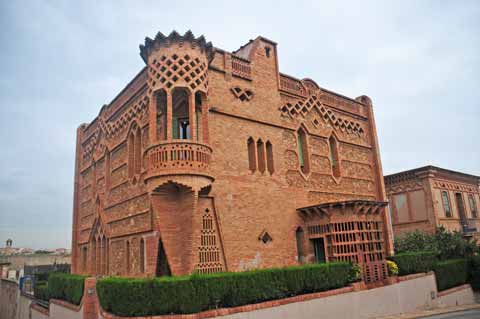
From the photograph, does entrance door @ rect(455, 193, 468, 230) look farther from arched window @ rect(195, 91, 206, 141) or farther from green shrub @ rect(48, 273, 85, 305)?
green shrub @ rect(48, 273, 85, 305)

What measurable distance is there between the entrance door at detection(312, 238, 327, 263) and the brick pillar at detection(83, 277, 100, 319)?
8319 millimetres

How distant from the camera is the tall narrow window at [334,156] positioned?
57.4 feet

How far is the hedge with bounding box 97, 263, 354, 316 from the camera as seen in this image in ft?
29.0

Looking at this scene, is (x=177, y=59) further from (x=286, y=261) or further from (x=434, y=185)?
(x=434, y=185)

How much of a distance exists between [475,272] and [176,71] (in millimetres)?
17825

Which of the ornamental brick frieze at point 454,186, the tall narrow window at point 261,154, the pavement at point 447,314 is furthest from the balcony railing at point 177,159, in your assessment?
the ornamental brick frieze at point 454,186

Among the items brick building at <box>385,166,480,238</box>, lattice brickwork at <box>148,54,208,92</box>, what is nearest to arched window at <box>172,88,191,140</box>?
lattice brickwork at <box>148,54,208,92</box>

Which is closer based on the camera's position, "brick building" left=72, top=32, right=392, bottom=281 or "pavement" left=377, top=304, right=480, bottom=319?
"brick building" left=72, top=32, right=392, bottom=281

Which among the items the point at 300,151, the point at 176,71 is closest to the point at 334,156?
the point at 300,151

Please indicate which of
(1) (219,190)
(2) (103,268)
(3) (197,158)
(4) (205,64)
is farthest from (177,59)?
(2) (103,268)

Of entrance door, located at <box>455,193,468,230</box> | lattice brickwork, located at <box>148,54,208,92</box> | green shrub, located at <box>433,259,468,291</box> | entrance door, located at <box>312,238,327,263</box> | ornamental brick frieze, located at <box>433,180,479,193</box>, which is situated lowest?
green shrub, located at <box>433,259,468,291</box>

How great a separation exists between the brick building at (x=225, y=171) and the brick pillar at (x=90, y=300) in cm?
185

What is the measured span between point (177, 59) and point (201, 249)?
606 cm

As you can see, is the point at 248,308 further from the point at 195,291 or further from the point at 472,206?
the point at 472,206
